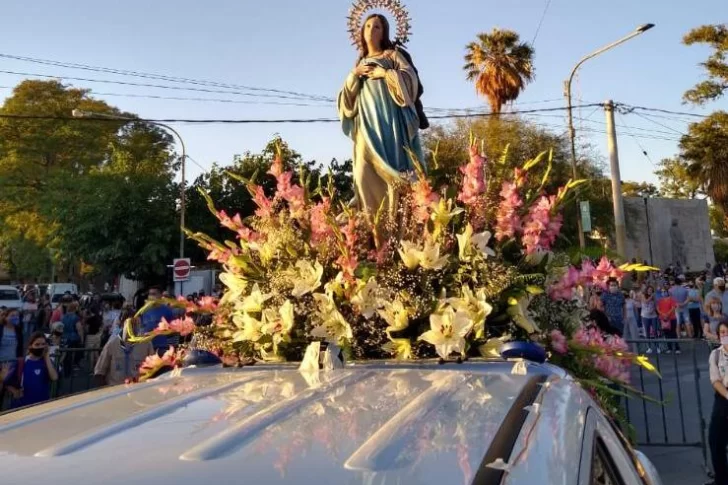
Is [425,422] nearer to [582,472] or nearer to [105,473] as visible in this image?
[582,472]

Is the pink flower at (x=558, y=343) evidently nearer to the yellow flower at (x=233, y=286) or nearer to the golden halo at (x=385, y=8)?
the yellow flower at (x=233, y=286)

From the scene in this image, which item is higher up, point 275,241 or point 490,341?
point 275,241

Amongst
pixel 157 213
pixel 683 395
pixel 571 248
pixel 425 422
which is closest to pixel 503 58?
pixel 157 213

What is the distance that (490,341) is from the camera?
3.09 meters

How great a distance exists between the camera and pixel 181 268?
1739 cm

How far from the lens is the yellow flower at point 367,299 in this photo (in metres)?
3.13

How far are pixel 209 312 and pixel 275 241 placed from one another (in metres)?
0.62

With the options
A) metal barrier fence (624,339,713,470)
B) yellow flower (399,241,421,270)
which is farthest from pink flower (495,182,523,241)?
metal barrier fence (624,339,713,470)

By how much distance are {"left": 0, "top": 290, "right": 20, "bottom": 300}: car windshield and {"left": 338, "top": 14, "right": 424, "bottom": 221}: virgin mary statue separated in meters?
24.7

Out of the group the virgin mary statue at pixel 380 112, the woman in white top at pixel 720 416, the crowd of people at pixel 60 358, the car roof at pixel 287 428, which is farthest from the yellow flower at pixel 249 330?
the woman in white top at pixel 720 416

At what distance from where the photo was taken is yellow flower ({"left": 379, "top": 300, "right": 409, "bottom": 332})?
307 centimetres

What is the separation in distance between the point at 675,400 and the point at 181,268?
12536mm

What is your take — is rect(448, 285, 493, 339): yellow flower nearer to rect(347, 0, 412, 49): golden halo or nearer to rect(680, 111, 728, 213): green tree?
rect(347, 0, 412, 49): golden halo

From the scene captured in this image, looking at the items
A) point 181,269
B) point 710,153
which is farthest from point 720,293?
point 710,153
